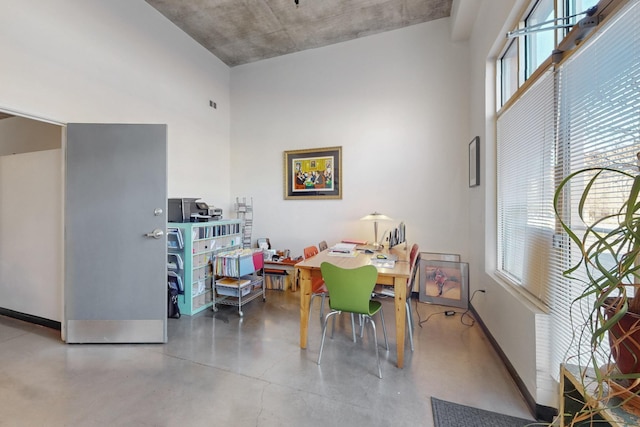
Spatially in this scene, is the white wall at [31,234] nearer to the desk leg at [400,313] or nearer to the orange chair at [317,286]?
the orange chair at [317,286]

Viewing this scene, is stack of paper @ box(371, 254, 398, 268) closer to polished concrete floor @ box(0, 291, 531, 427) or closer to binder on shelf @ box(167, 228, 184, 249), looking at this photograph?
polished concrete floor @ box(0, 291, 531, 427)

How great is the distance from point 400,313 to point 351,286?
482 mm

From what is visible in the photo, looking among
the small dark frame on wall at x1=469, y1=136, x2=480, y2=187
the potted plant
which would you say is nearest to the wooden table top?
the small dark frame on wall at x1=469, y1=136, x2=480, y2=187

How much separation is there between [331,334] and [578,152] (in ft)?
8.19

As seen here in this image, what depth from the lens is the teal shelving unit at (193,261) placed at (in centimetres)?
318

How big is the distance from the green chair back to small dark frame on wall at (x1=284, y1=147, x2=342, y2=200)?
216cm

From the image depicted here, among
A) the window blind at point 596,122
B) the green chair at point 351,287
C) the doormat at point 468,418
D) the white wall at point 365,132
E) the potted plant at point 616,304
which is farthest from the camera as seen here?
the white wall at point 365,132

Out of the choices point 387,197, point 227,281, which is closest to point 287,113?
point 387,197

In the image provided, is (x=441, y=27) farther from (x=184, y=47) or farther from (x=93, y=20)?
(x=93, y=20)

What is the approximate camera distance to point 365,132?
3988 millimetres

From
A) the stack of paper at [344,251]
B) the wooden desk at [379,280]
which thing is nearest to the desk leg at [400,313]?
the wooden desk at [379,280]

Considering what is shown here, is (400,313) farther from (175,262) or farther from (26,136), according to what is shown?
(26,136)

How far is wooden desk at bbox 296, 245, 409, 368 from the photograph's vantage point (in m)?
2.12

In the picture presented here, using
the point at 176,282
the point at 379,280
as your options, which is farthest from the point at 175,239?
the point at 379,280
